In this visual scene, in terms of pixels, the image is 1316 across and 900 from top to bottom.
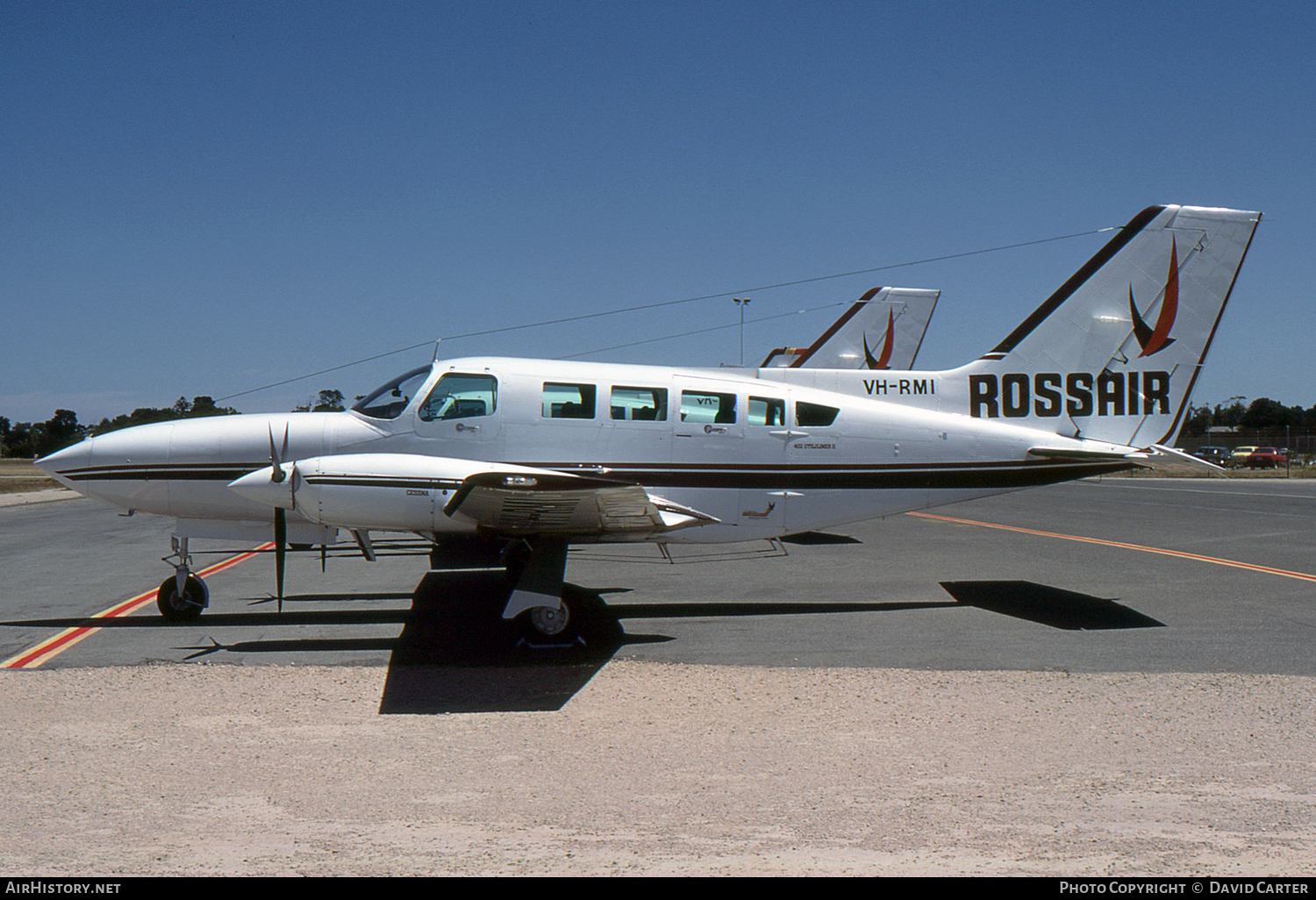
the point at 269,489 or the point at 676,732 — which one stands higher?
the point at 269,489

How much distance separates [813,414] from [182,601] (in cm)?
771

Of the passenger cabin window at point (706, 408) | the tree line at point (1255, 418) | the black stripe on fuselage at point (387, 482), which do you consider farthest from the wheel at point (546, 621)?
the tree line at point (1255, 418)

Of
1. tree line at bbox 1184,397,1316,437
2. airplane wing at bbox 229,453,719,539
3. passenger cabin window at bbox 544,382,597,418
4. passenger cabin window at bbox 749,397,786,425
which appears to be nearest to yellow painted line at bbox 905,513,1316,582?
passenger cabin window at bbox 749,397,786,425

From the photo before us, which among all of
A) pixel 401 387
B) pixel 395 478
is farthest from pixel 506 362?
pixel 395 478

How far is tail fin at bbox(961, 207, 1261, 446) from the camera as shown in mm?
11336

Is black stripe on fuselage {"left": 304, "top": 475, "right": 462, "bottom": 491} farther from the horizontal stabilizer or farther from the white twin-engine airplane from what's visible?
the horizontal stabilizer

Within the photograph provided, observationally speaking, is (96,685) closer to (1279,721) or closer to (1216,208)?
(1279,721)

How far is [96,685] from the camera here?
23.9 feet

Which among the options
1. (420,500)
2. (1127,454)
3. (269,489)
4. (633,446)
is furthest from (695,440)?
(1127,454)

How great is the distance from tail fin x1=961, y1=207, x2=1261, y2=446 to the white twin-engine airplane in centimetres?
2

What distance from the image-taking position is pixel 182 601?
9.99m

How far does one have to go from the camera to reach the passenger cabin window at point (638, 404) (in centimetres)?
1027

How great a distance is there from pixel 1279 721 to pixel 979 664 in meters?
2.34

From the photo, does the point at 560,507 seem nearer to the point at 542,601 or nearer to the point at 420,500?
the point at 542,601
